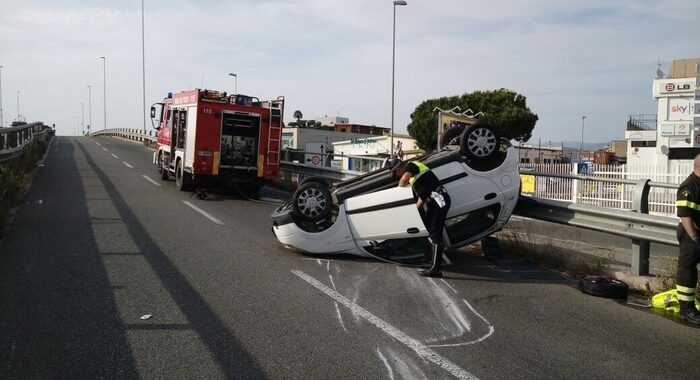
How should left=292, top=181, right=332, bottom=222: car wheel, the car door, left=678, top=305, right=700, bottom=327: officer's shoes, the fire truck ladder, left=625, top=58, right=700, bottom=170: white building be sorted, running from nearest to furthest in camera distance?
left=678, top=305, right=700, bottom=327: officer's shoes → the car door → left=292, top=181, right=332, bottom=222: car wheel → the fire truck ladder → left=625, top=58, right=700, bottom=170: white building

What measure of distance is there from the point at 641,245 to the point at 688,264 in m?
1.19

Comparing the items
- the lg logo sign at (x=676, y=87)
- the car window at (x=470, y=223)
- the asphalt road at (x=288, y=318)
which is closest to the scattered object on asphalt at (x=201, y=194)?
the asphalt road at (x=288, y=318)

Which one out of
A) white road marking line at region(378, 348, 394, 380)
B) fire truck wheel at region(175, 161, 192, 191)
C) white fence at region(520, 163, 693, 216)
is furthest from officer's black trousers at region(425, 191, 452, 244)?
white fence at region(520, 163, 693, 216)

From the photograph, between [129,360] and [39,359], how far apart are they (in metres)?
0.69

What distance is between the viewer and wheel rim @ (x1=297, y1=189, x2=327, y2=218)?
7.84 metres

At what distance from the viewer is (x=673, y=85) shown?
1766 inches

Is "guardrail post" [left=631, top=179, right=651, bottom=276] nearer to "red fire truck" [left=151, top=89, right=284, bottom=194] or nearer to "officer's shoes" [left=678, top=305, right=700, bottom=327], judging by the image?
"officer's shoes" [left=678, top=305, right=700, bottom=327]

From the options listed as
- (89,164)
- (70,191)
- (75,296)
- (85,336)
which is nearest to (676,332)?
(85,336)

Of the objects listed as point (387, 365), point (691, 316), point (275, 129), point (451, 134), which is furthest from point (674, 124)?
point (387, 365)

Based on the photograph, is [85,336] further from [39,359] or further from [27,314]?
[27,314]

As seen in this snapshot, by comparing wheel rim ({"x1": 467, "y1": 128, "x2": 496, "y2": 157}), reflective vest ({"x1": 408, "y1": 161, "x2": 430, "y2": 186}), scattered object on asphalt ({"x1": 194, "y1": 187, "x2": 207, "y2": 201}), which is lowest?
scattered object on asphalt ({"x1": 194, "y1": 187, "x2": 207, "y2": 201})

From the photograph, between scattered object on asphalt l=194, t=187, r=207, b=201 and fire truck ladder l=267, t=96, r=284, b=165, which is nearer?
scattered object on asphalt l=194, t=187, r=207, b=201

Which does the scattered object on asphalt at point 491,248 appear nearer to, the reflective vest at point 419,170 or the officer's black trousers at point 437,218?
the officer's black trousers at point 437,218

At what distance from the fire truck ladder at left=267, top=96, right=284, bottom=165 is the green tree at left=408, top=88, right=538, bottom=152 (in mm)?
39969
